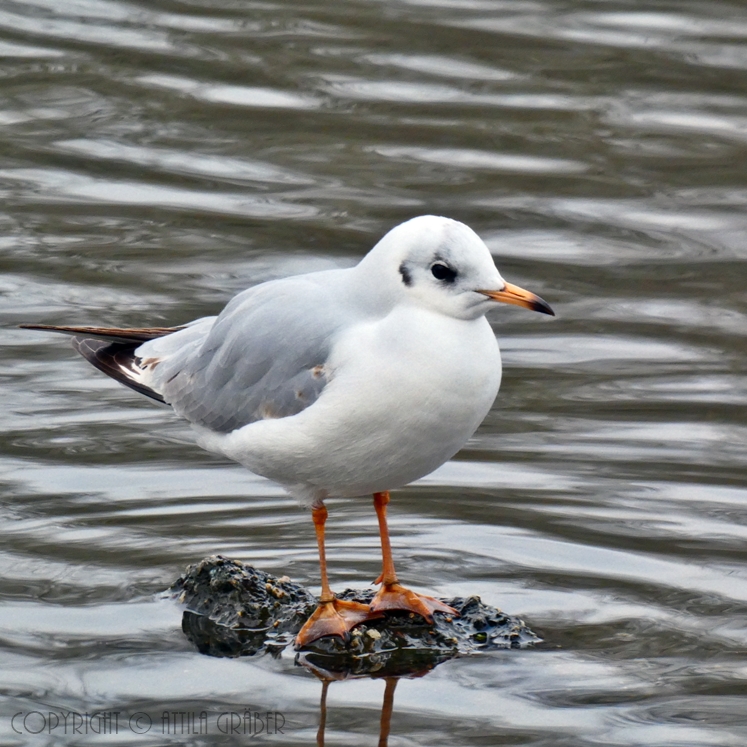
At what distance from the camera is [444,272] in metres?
4.85

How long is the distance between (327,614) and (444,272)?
48.0 inches

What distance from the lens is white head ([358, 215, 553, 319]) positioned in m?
4.80

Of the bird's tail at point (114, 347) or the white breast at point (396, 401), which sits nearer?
the white breast at point (396, 401)

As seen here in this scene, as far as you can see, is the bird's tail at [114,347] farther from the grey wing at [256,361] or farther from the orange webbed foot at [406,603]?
the orange webbed foot at [406,603]

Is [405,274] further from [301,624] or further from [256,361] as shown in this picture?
[301,624]

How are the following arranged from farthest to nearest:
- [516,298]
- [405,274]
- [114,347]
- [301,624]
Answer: [114,347]
[301,624]
[405,274]
[516,298]

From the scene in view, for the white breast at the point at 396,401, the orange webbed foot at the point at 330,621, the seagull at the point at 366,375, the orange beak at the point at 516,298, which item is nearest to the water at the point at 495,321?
the orange webbed foot at the point at 330,621

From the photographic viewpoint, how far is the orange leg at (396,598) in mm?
5395

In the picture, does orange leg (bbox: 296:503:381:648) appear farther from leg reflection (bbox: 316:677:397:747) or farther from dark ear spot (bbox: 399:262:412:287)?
dark ear spot (bbox: 399:262:412:287)

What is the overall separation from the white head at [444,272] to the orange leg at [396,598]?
1002mm

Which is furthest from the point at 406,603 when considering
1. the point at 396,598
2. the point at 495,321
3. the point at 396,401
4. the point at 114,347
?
the point at 495,321

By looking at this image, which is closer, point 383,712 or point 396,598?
point 383,712

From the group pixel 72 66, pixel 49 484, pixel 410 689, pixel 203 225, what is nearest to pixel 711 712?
pixel 410 689

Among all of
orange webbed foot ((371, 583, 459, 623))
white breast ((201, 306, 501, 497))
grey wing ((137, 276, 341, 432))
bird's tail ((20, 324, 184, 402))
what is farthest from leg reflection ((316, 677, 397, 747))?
bird's tail ((20, 324, 184, 402))
